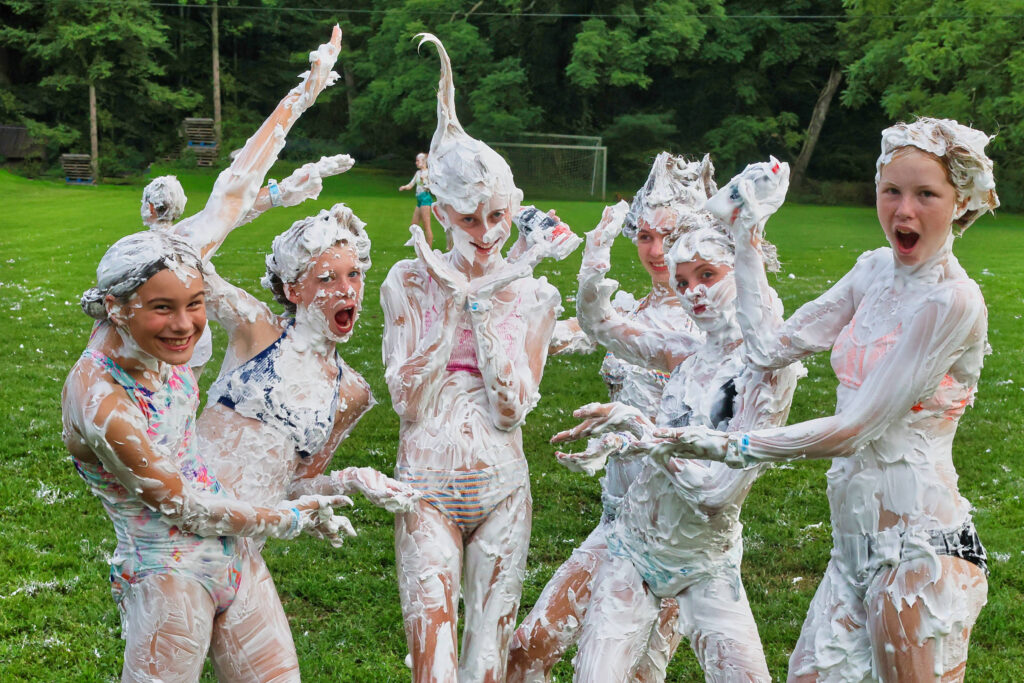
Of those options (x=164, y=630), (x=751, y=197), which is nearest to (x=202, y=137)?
(x=164, y=630)

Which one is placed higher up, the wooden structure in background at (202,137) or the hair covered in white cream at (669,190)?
the hair covered in white cream at (669,190)

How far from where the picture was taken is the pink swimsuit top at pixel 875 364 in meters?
3.27

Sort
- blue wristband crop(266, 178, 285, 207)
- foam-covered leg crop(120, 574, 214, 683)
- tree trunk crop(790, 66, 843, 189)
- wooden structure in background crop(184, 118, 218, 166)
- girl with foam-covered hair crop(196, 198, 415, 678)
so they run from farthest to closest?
wooden structure in background crop(184, 118, 218, 166) → tree trunk crop(790, 66, 843, 189) → blue wristband crop(266, 178, 285, 207) → girl with foam-covered hair crop(196, 198, 415, 678) → foam-covered leg crop(120, 574, 214, 683)

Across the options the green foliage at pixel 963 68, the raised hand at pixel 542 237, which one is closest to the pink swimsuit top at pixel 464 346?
the raised hand at pixel 542 237

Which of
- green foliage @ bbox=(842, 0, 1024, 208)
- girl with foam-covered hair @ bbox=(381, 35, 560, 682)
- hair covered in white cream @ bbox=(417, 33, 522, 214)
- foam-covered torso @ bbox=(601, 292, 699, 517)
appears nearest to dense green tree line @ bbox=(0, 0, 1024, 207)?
green foliage @ bbox=(842, 0, 1024, 208)

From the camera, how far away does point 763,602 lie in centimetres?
641

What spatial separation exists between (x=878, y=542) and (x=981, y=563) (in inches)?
12.6

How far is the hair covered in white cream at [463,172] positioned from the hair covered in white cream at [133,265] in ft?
3.30

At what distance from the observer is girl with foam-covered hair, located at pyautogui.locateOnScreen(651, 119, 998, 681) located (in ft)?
10.4

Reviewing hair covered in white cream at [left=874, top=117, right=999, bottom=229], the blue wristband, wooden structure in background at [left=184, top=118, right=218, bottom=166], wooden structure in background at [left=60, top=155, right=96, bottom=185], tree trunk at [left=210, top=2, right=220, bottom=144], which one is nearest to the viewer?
hair covered in white cream at [left=874, top=117, right=999, bottom=229]

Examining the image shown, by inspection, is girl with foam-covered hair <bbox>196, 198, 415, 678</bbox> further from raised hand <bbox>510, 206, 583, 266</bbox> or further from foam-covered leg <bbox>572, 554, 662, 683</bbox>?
foam-covered leg <bbox>572, 554, 662, 683</bbox>

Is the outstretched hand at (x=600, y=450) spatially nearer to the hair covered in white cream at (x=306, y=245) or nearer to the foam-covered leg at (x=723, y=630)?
the foam-covered leg at (x=723, y=630)

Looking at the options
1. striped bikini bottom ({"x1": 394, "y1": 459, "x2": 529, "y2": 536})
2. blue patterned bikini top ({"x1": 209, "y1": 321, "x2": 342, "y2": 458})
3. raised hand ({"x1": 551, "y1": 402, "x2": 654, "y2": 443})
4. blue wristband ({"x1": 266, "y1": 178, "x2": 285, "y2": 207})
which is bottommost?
striped bikini bottom ({"x1": 394, "y1": 459, "x2": 529, "y2": 536})

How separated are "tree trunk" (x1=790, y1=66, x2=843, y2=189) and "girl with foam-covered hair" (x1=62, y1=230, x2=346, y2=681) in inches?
1277
